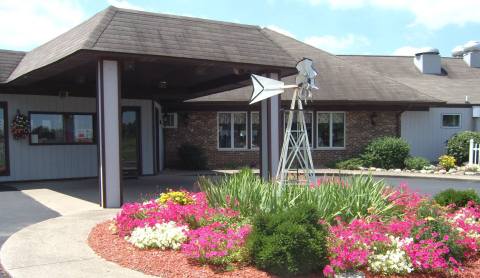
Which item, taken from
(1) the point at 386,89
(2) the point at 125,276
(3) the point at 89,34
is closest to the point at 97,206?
(3) the point at 89,34

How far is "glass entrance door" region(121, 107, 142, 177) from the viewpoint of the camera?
16312 mm

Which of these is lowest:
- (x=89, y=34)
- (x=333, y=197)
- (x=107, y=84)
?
(x=333, y=197)

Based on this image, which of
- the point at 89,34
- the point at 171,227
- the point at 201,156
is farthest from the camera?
Answer: the point at 201,156

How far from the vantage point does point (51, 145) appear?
15.0 metres

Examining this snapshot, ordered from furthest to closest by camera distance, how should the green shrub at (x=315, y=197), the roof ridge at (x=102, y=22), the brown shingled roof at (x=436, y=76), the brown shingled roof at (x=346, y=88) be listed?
the brown shingled roof at (x=436, y=76) → the brown shingled roof at (x=346, y=88) → the roof ridge at (x=102, y=22) → the green shrub at (x=315, y=197)

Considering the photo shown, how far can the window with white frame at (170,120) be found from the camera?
783 inches

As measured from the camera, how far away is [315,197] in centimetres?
643

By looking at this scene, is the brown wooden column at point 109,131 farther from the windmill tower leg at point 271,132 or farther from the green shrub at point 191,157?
the green shrub at point 191,157

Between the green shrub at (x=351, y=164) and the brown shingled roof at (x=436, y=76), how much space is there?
6.18 meters

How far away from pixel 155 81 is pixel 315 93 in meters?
8.17

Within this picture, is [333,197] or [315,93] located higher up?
[315,93]

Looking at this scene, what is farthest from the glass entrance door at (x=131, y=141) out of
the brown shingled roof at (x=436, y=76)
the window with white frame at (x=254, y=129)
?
the brown shingled roof at (x=436, y=76)

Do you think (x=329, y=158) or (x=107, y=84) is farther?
(x=329, y=158)

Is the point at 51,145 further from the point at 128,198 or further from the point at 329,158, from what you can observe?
the point at 329,158
